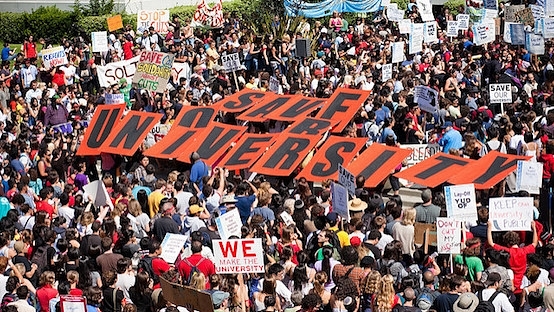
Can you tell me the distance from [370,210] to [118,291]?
420cm

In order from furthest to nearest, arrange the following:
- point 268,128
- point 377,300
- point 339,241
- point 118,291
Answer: point 268,128 → point 339,241 → point 118,291 → point 377,300

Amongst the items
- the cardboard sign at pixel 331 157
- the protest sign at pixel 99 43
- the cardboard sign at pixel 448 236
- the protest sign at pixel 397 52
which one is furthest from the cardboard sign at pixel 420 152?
the protest sign at pixel 99 43

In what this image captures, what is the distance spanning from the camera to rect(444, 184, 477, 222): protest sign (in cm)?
1484

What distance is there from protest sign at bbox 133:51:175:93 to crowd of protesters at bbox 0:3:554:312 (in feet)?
1.57

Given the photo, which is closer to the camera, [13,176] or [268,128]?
[13,176]

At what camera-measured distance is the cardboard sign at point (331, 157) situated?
18328 millimetres

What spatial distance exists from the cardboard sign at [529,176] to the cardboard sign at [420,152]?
10.5 feet

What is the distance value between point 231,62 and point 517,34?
729cm

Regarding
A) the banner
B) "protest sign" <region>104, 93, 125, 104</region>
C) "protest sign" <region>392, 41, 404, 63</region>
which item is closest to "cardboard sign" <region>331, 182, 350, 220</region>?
"protest sign" <region>104, 93, 125, 104</region>

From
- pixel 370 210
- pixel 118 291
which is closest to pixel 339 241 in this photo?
pixel 370 210

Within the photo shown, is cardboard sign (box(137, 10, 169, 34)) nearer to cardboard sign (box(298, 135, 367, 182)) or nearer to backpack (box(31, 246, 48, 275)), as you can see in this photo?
cardboard sign (box(298, 135, 367, 182))

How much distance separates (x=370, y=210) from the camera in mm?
15906

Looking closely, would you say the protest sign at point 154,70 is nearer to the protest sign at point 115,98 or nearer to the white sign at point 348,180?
the protest sign at point 115,98

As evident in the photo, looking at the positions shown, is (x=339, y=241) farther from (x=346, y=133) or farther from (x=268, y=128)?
(x=268, y=128)
